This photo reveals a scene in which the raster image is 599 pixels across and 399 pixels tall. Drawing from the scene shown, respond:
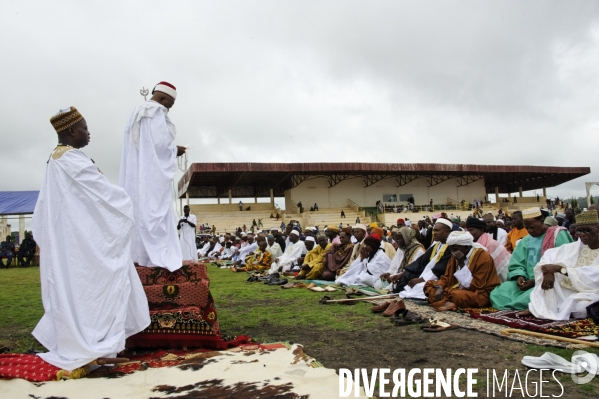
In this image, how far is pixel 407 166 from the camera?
108 ft

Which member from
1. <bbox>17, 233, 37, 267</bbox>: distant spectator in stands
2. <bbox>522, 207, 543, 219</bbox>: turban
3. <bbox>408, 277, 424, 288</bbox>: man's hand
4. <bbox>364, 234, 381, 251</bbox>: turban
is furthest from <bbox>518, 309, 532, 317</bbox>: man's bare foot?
<bbox>17, 233, 37, 267</bbox>: distant spectator in stands

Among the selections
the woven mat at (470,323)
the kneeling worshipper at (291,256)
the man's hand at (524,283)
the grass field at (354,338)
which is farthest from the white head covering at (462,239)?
the kneeling worshipper at (291,256)

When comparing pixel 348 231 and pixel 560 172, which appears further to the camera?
pixel 560 172

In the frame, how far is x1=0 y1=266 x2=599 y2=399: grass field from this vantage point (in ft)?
9.57

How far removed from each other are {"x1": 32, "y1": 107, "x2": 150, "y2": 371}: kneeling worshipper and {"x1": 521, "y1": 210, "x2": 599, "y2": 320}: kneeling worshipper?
3610 millimetres

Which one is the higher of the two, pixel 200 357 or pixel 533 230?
pixel 533 230

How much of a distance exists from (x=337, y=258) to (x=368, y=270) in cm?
129

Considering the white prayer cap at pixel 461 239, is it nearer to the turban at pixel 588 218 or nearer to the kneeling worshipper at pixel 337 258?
the turban at pixel 588 218

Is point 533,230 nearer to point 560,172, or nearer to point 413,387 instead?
point 413,387

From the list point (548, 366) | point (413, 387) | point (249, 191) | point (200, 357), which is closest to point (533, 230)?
point (548, 366)

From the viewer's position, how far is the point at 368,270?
738 cm

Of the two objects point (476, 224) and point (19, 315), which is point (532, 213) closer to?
point (476, 224)

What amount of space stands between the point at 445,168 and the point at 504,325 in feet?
102

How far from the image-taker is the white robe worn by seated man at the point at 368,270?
728 centimetres
